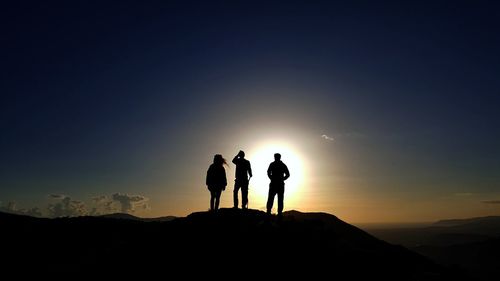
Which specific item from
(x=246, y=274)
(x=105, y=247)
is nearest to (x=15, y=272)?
(x=105, y=247)

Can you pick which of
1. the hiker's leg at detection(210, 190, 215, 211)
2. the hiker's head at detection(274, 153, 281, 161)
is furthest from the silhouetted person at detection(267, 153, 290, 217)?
the hiker's leg at detection(210, 190, 215, 211)

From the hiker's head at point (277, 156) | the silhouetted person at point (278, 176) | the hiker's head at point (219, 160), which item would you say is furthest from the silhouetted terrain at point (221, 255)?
the hiker's head at point (277, 156)

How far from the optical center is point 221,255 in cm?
1527

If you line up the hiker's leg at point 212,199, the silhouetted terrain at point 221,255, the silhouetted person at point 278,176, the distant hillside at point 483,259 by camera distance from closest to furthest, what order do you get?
the silhouetted terrain at point 221,255 < the silhouetted person at point 278,176 < the hiker's leg at point 212,199 < the distant hillside at point 483,259

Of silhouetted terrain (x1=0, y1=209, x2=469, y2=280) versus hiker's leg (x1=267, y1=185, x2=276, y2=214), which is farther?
hiker's leg (x1=267, y1=185, x2=276, y2=214)

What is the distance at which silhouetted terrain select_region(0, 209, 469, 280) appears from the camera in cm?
1464

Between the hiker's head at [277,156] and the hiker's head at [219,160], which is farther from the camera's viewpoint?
the hiker's head at [219,160]

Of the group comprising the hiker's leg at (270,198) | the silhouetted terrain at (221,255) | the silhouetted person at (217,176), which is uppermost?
the silhouetted person at (217,176)

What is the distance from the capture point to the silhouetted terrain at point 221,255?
1464cm

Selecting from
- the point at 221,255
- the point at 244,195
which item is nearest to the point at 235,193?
the point at 244,195

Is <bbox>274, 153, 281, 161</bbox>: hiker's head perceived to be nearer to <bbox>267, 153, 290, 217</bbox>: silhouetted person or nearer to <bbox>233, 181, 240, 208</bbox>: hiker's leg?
<bbox>267, 153, 290, 217</bbox>: silhouetted person

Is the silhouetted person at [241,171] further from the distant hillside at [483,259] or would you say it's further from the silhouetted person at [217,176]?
the distant hillside at [483,259]

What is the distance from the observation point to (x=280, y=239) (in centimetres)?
1677

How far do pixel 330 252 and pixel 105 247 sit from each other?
41.1 feet
